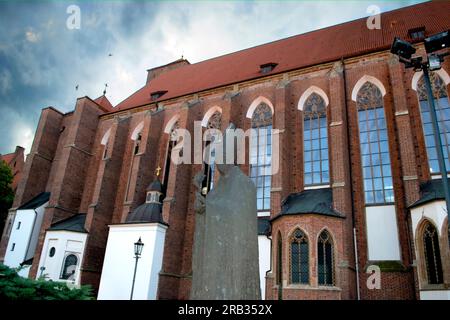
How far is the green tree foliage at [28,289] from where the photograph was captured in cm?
534

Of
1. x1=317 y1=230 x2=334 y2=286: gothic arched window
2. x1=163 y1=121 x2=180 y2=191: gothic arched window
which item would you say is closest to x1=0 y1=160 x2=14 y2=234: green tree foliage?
x1=163 y1=121 x2=180 y2=191: gothic arched window

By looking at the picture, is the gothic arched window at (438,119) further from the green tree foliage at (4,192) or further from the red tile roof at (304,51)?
the green tree foliage at (4,192)

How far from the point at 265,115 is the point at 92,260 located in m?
12.2

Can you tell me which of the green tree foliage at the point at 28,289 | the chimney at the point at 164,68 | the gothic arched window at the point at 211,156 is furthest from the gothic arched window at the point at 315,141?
the chimney at the point at 164,68

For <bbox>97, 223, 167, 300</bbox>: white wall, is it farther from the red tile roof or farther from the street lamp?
the street lamp

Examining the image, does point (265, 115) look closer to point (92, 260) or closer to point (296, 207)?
point (296, 207)

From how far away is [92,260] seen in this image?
61.4 ft

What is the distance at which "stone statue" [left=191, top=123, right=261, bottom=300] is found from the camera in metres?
3.12

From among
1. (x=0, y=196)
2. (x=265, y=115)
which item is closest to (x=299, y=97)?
(x=265, y=115)

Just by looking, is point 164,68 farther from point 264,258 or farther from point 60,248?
point 264,258

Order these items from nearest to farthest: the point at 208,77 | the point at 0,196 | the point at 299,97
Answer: the point at 299,97, the point at 208,77, the point at 0,196

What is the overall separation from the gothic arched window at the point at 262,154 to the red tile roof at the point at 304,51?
238 cm

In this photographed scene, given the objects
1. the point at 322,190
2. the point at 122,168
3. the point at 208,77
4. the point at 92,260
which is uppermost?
the point at 208,77

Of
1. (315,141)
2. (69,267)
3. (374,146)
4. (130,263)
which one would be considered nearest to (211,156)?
(315,141)
